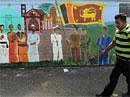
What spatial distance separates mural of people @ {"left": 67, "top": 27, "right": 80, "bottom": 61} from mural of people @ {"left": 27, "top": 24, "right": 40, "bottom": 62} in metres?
0.84

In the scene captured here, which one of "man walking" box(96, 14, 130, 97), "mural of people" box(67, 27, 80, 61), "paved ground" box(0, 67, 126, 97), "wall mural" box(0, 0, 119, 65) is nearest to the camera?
"man walking" box(96, 14, 130, 97)

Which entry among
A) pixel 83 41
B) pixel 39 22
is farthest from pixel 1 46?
pixel 83 41

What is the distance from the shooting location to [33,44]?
11.0m

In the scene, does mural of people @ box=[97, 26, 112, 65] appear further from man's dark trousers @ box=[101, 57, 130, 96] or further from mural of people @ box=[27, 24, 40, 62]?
man's dark trousers @ box=[101, 57, 130, 96]

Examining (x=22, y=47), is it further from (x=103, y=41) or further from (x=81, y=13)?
(x=103, y=41)

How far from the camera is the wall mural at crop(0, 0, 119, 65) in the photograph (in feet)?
35.6

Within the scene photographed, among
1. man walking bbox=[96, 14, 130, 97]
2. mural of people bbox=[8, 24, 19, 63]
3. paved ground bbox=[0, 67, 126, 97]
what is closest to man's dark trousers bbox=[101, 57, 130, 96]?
man walking bbox=[96, 14, 130, 97]

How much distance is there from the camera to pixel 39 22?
36.0ft

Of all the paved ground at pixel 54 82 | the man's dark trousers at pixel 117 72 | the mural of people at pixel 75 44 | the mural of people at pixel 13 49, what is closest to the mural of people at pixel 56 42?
the mural of people at pixel 75 44

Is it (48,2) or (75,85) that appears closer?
(75,85)

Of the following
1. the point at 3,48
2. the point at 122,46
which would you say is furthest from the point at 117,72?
the point at 3,48

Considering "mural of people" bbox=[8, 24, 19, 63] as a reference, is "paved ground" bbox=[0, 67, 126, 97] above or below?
below

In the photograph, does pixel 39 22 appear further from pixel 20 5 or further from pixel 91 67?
pixel 91 67

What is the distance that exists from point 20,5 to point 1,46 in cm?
116
